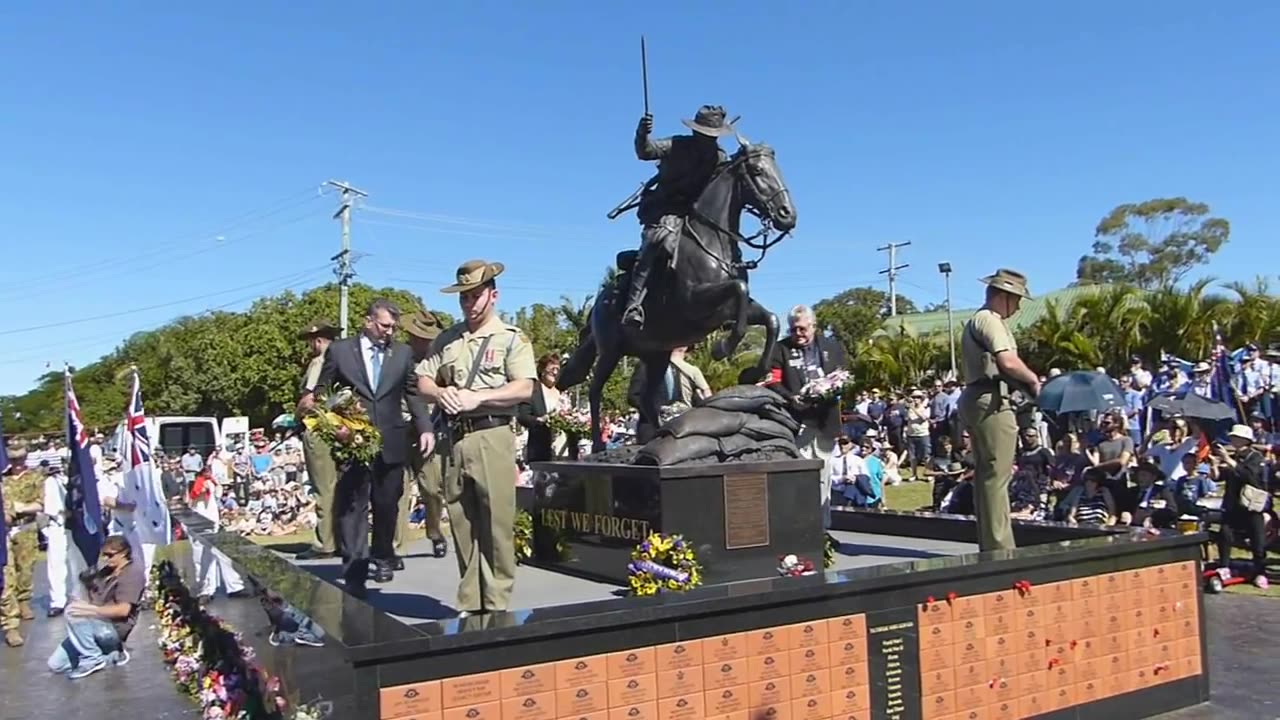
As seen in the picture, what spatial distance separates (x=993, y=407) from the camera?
684 cm

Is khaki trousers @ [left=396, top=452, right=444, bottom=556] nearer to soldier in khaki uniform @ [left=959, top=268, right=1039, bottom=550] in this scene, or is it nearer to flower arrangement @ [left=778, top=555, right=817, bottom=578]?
flower arrangement @ [left=778, top=555, right=817, bottom=578]

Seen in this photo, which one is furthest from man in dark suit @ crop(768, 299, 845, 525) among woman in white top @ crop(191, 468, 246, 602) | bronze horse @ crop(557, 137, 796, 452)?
woman in white top @ crop(191, 468, 246, 602)

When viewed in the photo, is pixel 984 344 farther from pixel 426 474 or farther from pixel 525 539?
pixel 426 474

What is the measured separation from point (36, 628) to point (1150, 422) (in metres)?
14.6

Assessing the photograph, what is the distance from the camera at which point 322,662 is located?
13.8 feet

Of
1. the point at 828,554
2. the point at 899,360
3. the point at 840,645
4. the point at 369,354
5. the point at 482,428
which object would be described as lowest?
the point at 840,645

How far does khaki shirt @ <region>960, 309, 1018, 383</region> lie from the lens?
6758mm

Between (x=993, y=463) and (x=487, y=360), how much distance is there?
11.2ft

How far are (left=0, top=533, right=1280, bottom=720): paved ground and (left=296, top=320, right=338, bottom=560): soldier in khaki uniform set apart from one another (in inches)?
20.4

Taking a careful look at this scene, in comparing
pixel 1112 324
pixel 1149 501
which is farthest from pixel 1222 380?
pixel 1112 324

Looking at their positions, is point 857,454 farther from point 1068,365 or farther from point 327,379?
point 1068,365

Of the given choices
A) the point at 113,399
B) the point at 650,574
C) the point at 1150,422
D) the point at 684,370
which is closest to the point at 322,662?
the point at 650,574

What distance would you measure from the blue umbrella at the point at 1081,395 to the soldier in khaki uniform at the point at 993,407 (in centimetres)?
850

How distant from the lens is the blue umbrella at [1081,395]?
14812mm
